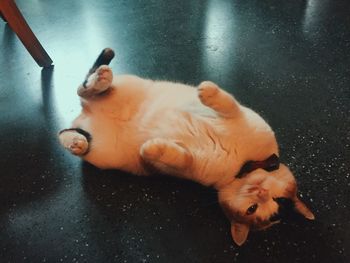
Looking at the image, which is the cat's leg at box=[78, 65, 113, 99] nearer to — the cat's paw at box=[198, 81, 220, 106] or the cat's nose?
the cat's paw at box=[198, 81, 220, 106]

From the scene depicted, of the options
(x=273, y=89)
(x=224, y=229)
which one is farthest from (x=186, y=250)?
(x=273, y=89)

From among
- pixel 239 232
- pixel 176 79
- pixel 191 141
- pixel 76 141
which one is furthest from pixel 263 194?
pixel 176 79

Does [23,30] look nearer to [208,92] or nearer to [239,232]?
[208,92]

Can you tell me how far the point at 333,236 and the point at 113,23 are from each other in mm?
2051

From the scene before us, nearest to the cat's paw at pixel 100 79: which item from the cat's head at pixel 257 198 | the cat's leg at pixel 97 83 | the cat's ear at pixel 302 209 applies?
the cat's leg at pixel 97 83

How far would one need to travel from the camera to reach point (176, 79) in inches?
85.0

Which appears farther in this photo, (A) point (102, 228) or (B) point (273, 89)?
(B) point (273, 89)

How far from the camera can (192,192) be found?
5.35ft

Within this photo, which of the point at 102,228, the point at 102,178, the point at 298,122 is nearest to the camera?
the point at 102,228

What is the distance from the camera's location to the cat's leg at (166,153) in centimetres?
125

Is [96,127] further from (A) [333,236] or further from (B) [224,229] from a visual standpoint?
(A) [333,236]

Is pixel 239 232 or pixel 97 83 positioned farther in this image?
pixel 97 83

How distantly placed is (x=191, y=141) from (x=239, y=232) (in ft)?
1.34

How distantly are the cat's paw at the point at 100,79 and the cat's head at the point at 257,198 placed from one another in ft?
2.20
